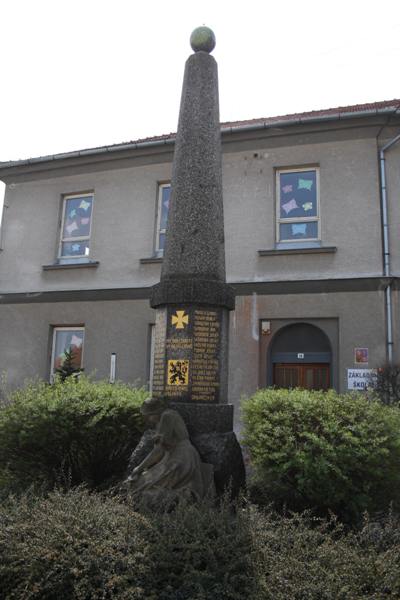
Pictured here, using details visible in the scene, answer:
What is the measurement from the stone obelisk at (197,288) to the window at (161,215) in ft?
20.6

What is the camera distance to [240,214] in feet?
40.9

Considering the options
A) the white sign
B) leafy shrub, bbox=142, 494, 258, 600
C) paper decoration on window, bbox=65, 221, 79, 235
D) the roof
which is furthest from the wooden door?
leafy shrub, bbox=142, 494, 258, 600

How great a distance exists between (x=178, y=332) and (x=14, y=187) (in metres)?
10.5

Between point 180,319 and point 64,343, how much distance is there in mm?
8149

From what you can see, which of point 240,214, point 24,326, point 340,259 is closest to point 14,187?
point 24,326

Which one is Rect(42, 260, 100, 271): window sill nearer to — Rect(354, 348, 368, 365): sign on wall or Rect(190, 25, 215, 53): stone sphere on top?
Rect(354, 348, 368, 365): sign on wall

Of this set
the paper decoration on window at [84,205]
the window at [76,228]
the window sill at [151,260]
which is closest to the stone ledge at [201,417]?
the window sill at [151,260]

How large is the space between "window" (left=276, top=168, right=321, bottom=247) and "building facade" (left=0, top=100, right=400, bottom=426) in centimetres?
2

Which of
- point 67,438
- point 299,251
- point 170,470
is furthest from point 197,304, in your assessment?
point 299,251

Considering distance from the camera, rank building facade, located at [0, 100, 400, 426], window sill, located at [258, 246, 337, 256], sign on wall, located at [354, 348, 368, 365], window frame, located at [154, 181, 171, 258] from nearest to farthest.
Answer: sign on wall, located at [354, 348, 368, 365]
building facade, located at [0, 100, 400, 426]
window sill, located at [258, 246, 337, 256]
window frame, located at [154, 181, 171, 258]

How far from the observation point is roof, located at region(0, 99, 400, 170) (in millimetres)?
11648

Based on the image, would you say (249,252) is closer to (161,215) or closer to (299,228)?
(299,228)

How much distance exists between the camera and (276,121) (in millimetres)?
12445

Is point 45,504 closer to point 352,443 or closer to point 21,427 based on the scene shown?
point 21,427
